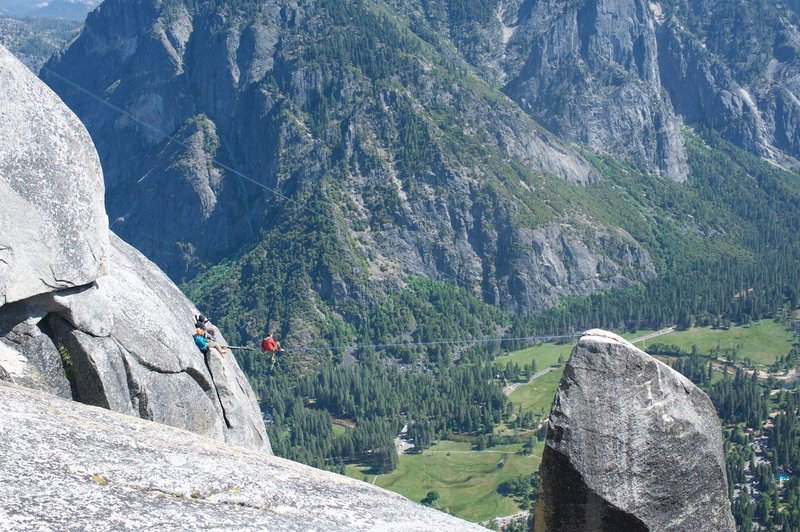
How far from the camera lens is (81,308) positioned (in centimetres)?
2511

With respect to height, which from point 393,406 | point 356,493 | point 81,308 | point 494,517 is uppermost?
point 81,308

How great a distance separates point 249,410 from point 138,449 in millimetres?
15128

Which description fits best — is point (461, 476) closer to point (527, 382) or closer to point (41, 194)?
point (527, 382)

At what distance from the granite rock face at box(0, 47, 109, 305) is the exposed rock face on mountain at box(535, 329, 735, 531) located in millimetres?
14103

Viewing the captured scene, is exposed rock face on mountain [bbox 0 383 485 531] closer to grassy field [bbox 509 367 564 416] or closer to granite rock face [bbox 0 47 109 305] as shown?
granite rock face [bbox 0 47 109 305]

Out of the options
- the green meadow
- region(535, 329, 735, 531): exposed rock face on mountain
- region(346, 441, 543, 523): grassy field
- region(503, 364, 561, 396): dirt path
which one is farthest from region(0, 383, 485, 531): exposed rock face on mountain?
region(503, 364, 561, 396): dirt path

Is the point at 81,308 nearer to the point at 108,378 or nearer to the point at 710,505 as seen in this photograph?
the point at 108,378

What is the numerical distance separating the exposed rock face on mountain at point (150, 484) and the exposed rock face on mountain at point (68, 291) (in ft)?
14.1

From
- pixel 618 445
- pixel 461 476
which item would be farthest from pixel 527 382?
pixel 618 445

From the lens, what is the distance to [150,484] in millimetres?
16938

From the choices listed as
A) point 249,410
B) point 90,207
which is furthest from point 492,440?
point 90,207

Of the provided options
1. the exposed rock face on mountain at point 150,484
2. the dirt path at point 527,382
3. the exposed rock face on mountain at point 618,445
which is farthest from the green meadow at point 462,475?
the exposed rock face on mountain at point 150,484

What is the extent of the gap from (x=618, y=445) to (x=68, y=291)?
15.8 meters

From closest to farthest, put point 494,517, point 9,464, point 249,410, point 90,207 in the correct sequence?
point 9,464 → point 90,207 → point 249,410 → point 494,517
